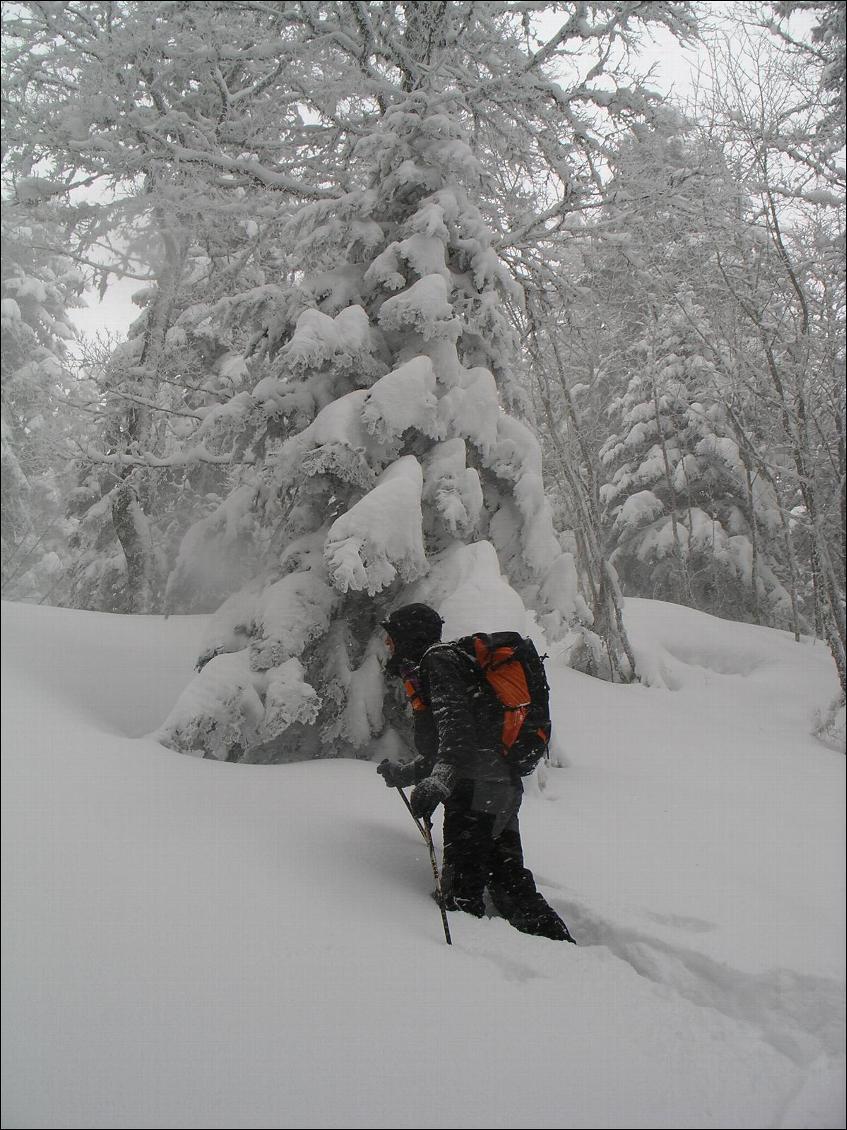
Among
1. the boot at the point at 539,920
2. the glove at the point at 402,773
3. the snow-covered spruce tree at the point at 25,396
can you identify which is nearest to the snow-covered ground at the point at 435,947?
the boot at the point at 539,920

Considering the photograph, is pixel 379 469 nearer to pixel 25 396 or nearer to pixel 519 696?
pixel 25 396

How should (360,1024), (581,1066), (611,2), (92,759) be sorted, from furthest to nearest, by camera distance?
1. (611,2)
2. (92,759)
3. (360,1024)
4. (581,1066)

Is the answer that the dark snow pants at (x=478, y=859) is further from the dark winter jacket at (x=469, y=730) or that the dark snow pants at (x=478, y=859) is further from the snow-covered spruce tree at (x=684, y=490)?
the snow-covered spruce tree at (x=684, y=490)

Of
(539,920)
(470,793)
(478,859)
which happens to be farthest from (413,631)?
(539,920)

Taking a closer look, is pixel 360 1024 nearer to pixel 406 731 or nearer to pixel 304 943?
pixel 304 943

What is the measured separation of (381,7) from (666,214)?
3.09 meters

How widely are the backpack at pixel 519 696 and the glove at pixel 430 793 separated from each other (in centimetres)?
26

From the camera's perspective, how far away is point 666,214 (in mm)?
6719

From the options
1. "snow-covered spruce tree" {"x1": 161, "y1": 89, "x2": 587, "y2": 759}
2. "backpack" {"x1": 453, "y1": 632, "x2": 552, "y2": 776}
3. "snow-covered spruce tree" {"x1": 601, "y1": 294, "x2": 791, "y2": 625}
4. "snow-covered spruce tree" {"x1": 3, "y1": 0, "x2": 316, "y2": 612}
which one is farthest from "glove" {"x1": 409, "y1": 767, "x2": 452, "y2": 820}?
"snow-covered spruce tree" {"x1": 601, "y1": 294, "x2": 791, "y2": 625}

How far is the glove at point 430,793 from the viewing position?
8.43 ft

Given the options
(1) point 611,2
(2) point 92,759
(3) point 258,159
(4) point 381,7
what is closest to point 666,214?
(1) point 611,2

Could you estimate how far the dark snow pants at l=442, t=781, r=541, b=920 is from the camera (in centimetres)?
273

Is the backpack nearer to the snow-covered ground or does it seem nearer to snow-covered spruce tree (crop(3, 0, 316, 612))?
the snow-covered ground

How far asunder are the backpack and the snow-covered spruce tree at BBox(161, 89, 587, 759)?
3.21 ft
